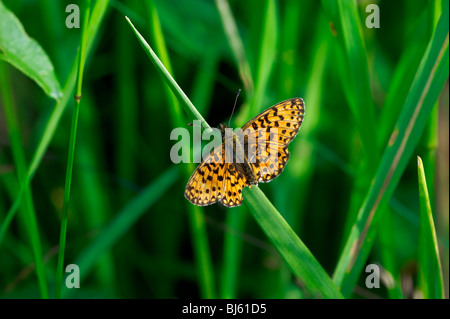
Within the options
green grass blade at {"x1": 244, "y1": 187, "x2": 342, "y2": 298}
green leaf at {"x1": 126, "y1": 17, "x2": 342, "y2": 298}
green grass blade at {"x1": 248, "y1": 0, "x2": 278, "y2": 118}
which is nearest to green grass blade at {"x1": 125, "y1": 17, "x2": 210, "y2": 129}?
green leaf at {"x1": 126, "y1": 17, "x2": 342, "y2": 298}

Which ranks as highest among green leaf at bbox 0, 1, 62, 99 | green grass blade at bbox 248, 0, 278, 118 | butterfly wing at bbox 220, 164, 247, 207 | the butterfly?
green grass blade at bbox 248, 0, 278, 118

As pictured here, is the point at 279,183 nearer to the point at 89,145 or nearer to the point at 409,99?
the point at 409,99

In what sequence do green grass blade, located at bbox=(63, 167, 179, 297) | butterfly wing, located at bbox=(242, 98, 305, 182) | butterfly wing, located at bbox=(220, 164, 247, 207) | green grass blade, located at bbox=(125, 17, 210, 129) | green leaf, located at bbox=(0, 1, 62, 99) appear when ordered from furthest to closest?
1. green grass blade, located at bbox=(63, 167, 179, 297)
2. butterfly wing, located at bbox=(242, 98, 305, 182)
3. butterfly wing, located at bbox=(220, 164, 247, 207)
4. green leaf, located at bbox=(0, 1, 62, 99)
5. green grass blade, located at bbox=(125, 17, 210, 129)

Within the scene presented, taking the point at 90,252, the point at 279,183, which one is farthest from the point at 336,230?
the point at 90,252

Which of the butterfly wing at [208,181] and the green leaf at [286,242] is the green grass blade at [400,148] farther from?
the butterfly wing at [208,181]

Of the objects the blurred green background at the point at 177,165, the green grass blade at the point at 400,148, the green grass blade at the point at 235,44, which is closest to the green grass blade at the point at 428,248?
the green grass blade at the point at 400,148

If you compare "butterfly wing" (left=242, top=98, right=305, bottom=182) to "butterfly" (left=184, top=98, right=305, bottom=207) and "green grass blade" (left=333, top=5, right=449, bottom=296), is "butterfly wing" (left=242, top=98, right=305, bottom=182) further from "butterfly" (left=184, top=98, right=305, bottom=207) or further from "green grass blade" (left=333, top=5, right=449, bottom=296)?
"green grass blade" (left=333, top=5, right=449, bottom=296)

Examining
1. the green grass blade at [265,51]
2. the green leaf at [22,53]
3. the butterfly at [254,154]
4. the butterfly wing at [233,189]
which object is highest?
the green grass blade at [265,51]
